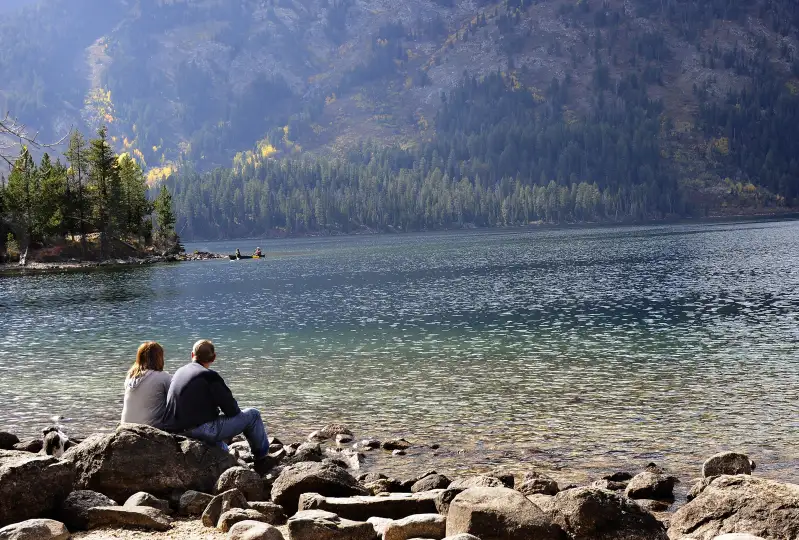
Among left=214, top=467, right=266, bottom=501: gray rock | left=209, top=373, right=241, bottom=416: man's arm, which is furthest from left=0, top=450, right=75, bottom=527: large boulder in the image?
left=209, top=373, right=241, bottom=416: man's arm

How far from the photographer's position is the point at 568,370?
2916 centimetres

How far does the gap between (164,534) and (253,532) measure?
224cm

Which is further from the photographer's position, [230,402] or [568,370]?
[568,370]

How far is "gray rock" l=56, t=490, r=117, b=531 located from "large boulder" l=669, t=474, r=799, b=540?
9391 millimetres

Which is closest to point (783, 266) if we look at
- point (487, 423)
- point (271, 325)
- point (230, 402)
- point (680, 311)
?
point (680, 311)

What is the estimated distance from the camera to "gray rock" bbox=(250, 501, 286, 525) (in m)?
13.1

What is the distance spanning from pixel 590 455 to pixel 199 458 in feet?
29.0

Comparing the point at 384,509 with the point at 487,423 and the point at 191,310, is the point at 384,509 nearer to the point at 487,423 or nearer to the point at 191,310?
the point at 487,423

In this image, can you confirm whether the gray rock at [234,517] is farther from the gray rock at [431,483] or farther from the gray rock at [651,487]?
the gray rock at [651,487]

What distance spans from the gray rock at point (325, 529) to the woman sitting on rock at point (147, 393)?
5623mm

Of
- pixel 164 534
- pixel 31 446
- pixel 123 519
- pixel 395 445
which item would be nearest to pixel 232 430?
pixel 123 519

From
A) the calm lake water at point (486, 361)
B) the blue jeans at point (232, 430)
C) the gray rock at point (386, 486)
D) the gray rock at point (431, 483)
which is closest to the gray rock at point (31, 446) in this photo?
the calm lake water at point (486, 361)

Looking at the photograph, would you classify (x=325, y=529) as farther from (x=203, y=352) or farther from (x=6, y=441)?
(x=6, y=441)

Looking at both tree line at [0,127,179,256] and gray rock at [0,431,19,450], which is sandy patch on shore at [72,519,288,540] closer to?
gray rock at [0,431,19,450]
